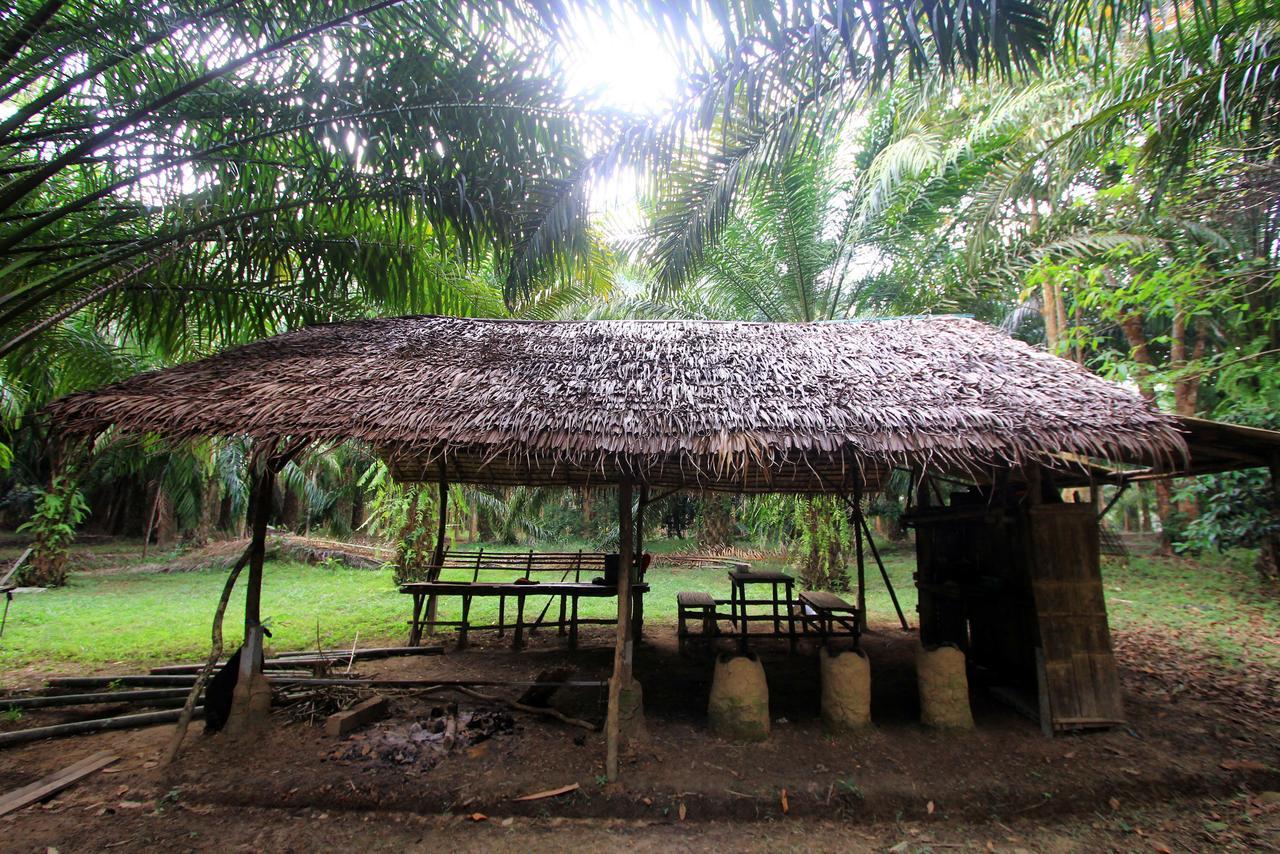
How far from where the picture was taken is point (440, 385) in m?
4.41

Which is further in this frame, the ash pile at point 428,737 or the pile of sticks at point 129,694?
the pile of sticks at point 129,694

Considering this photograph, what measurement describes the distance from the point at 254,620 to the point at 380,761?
1.54 metres

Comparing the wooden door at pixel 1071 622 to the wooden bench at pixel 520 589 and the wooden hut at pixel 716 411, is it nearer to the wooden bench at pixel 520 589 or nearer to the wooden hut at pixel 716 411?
the wooden hut at pixel 716 411

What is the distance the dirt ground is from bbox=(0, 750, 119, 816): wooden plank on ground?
0.23ft

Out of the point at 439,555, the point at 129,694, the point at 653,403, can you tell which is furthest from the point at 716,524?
the point at 129,694

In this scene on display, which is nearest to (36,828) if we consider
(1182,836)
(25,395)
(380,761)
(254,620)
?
(254,620)

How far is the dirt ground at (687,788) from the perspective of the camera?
3.18 m

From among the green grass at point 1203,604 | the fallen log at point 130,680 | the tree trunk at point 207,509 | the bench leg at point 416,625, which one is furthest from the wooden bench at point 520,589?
the tree trunk at point 207,509

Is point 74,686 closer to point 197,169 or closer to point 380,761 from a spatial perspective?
point 380,761

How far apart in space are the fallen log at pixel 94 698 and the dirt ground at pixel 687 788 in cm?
15

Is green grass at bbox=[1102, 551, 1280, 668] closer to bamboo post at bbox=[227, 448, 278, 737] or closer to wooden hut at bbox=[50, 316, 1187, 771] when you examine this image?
wooden hut at bbox=[50, 316, 1187, 771]

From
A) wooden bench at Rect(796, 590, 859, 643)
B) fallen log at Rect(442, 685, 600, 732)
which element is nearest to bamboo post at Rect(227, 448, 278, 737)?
fallen log at Rect(442, 685, 600, 732)

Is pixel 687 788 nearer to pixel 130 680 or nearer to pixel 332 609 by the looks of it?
pixel 130 680

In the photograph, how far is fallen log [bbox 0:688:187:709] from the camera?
4.47m
